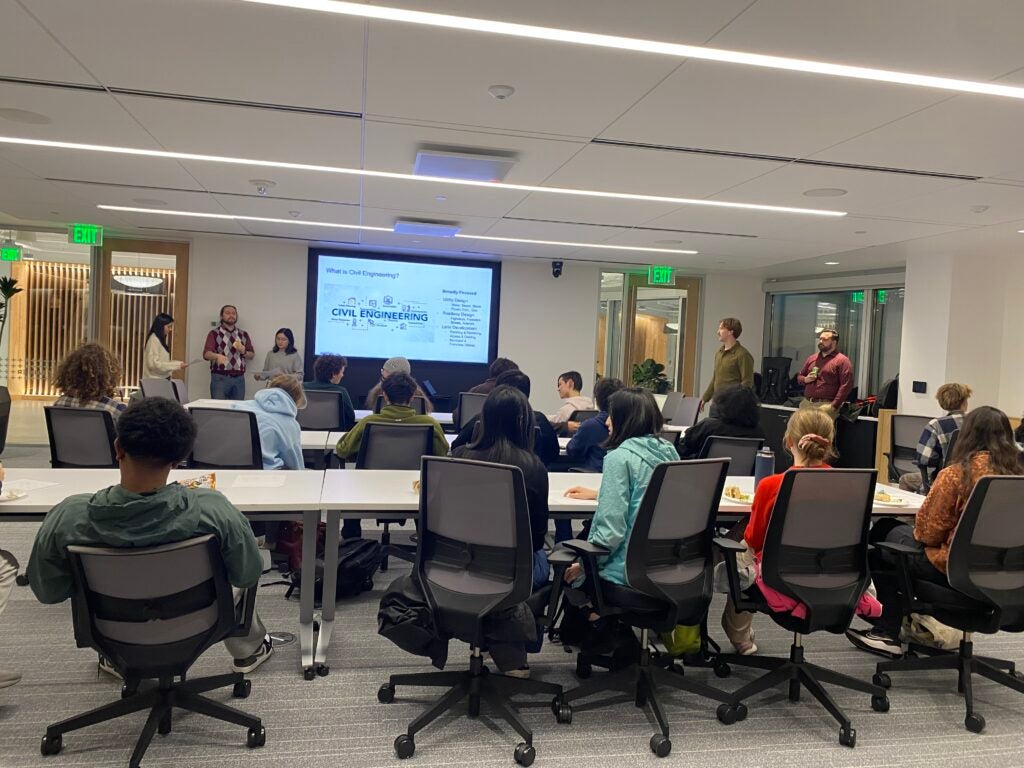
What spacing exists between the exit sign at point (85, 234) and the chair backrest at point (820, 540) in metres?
8.39

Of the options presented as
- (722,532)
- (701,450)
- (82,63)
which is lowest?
(722,532)

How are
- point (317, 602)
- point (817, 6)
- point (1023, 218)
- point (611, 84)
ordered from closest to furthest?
1. point (817, 6)
2. point (611, 84)
3. point (317, 602)
4. point (1023, 218)

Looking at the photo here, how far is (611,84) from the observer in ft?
10.6

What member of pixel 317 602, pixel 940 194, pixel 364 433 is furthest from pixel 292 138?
pixel 940 194

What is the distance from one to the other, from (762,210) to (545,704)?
14.8 feet

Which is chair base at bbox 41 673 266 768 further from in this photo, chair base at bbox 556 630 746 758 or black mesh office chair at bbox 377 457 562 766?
chair base at bbox 556 630 746 758

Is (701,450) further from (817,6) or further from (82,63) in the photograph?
(82,63)

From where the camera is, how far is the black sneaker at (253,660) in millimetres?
2893

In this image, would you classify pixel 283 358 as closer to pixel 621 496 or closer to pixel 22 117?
pixel 22 117

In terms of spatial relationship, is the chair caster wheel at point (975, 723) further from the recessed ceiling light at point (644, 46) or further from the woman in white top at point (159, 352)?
the woman in white top at point (159, 352)

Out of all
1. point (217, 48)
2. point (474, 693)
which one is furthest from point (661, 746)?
point (217, 48)

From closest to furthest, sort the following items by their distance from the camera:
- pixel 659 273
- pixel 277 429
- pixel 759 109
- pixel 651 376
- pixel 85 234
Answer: pixel 759 109 < pixel 277 429 < pixel 85 234 < pixel 659 273 < pixel 651 376

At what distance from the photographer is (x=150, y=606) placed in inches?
81.6

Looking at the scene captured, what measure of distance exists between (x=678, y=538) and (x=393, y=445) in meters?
1.81
